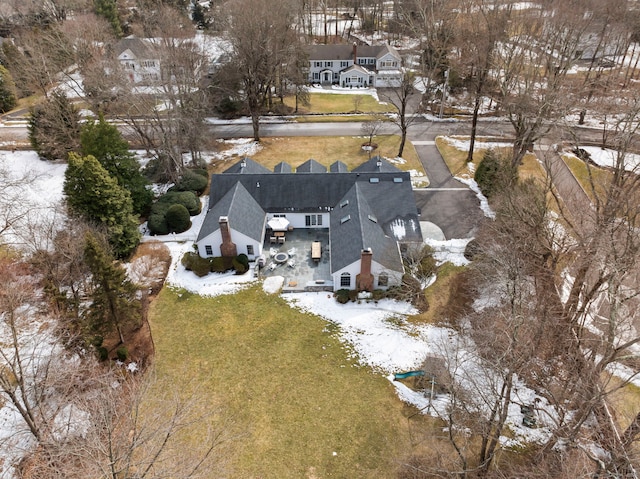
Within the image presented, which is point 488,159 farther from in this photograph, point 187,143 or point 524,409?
point 187,143

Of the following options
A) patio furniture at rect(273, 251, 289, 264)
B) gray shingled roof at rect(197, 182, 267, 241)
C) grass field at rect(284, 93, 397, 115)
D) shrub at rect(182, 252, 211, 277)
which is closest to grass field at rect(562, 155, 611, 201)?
grass field at rect(284, 93, 397, 115)

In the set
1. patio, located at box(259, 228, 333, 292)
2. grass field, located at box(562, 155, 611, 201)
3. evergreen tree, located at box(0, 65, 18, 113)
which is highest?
evergreen tree, located at box(0, 65, 18, 113)

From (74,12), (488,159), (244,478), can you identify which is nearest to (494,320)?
(244,478)

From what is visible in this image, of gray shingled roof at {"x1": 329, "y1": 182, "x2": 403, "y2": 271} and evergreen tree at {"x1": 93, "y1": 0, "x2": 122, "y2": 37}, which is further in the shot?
evergreen tree at {"x1": 93, "y1": 0, "x2": 122, "y2": 37}

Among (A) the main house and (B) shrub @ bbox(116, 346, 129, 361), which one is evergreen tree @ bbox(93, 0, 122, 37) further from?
(B) shrub @ bbox(116, 346, 129, 361)

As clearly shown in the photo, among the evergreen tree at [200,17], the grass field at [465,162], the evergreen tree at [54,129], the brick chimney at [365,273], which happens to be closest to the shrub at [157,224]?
the evergreen tree at [54,129]

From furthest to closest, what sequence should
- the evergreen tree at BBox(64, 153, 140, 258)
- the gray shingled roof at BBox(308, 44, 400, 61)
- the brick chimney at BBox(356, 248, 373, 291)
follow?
the gray shingled roof at BBox(308, 44, 400, 61) → the evergreen tree at BBox(64, 153, 140, 258) → the brick chimney at BBox(356, 248, 373, 291)

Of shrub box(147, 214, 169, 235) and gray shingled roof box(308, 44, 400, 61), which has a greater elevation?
gray shingled roof box(308, 44, 400, 61)

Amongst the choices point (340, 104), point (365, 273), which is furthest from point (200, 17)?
point (365, 273)

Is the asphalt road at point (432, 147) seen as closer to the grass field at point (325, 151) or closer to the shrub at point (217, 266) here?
the grass field at point (325, 151)
